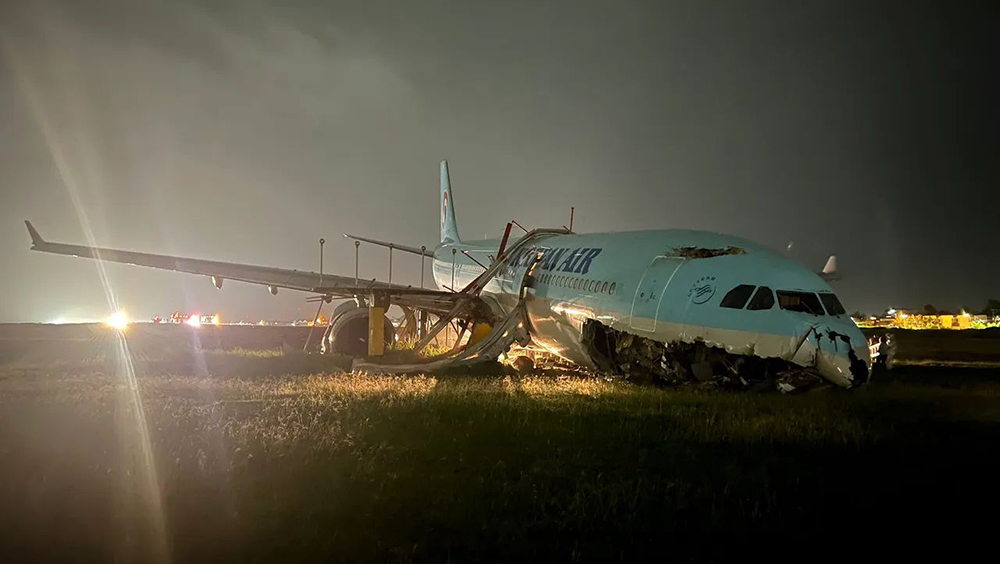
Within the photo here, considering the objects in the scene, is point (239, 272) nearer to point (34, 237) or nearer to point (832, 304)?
point (34, 237)

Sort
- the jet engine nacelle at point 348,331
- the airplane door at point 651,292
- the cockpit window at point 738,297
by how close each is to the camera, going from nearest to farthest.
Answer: the cockpit window at point 738,297
the airplane door at point 651,292
the jet engine nacelle at point 348,331

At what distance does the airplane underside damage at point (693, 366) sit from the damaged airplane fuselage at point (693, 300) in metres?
0.17

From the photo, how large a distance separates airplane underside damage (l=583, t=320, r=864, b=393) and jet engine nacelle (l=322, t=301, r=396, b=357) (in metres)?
9.42

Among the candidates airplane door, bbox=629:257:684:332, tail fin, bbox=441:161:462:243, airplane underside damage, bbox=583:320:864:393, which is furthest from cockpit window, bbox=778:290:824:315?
tail fin, bbox=441:161:462:243

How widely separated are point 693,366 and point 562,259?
6.26 metres

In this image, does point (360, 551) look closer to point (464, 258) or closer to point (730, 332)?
point (730, 332)

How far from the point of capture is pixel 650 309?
13945 mm

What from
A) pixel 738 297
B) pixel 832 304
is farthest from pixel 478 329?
pixel 832 304

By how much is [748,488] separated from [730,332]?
18.8 feet

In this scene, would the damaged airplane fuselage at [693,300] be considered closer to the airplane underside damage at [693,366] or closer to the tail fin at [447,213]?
the airplane underside damage at [693,366]

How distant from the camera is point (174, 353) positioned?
2681 centimetres

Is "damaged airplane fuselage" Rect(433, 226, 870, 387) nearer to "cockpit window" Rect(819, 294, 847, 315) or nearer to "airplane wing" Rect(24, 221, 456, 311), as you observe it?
"cockpit window" Rect(819, 294, 847, 315)

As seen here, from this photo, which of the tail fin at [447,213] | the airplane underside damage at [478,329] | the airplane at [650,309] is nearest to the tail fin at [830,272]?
the airplane at [650,309]

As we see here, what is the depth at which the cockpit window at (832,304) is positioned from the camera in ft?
41.3
